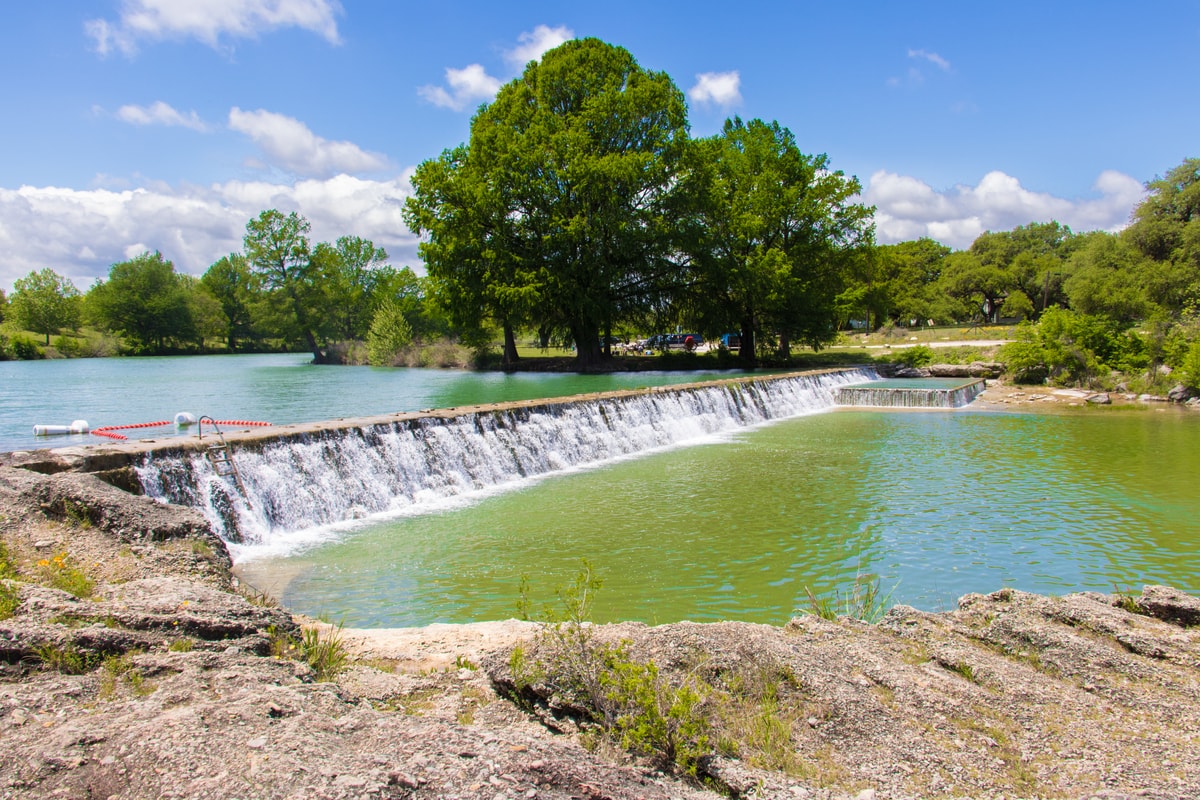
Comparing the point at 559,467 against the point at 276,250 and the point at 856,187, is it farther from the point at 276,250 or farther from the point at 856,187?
the point at 276,250

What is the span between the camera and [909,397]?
24.8 meters

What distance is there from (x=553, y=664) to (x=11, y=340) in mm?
75393

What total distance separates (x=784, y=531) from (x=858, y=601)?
8.82 ft

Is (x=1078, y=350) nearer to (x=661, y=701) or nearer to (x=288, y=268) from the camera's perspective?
(x=661, y=701)

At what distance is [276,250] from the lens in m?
64.9

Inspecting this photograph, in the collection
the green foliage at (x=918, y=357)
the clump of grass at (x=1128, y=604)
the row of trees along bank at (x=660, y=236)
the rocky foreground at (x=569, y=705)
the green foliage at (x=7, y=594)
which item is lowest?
the clump of grass at (x=1128, y=604)

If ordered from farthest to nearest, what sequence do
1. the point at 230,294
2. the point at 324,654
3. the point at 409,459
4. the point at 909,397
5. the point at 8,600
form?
the point at 230,294 < the point at 909,397 < the point at 409,459 < the point at 324,654 < the point at 8,600

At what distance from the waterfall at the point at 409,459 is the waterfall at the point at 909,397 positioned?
8722 millimetres

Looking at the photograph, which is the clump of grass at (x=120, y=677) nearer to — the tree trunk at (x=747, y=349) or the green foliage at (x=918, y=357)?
the green foliage at (x=918, y=357)

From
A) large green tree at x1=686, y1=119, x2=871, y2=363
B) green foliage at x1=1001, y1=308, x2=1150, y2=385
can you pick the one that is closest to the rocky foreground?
green foliage at x1=1001, y1=308, x2=1150, y2=385

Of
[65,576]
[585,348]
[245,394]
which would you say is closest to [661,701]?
[65,576]

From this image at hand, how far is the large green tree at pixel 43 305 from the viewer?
71.0 m

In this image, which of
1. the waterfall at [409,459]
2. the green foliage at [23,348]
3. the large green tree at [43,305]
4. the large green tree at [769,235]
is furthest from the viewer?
the large green tree at [43,305]

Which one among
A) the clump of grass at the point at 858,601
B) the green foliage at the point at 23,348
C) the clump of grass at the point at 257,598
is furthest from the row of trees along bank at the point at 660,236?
the green foliage at the point at 23,348
